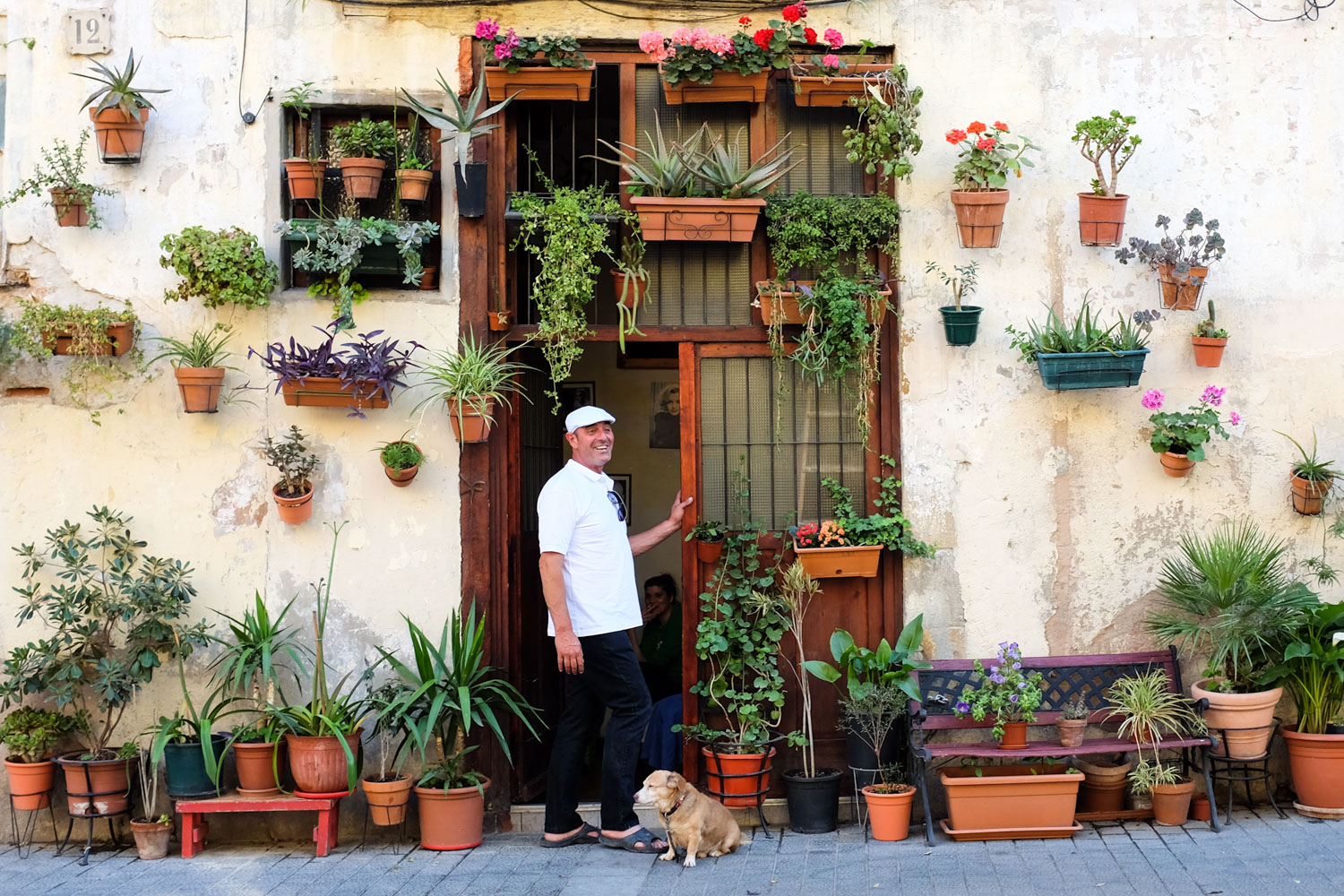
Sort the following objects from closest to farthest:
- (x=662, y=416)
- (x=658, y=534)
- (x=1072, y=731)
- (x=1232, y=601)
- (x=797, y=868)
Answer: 1. (x=797, y=868)
2. (x=1072, y=731)
3. (x=1232, y=601)
4. (x=658, y=534)
5. (x=662, y=416)

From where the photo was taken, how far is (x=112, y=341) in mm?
6004

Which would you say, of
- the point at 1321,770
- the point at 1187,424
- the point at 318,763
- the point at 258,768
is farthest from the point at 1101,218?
the point at 258,768

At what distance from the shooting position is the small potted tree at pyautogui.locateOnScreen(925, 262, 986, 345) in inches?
237

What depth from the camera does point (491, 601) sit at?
619cm

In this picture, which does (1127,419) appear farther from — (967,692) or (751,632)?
(751,632)

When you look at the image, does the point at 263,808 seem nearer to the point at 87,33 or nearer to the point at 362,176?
the point at 362,176

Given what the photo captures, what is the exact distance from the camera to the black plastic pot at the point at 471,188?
6035 mm

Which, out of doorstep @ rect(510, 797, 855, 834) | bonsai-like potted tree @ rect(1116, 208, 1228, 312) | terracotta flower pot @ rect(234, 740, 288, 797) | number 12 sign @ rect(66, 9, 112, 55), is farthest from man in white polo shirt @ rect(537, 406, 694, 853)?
number 12 sign @ rect(66, 9, 112, 55)

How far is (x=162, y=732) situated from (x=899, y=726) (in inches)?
136

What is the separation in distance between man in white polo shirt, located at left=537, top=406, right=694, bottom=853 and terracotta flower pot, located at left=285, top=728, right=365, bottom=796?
38.2 inches

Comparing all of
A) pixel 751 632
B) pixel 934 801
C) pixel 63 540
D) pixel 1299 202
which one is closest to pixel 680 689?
pixel 751 632

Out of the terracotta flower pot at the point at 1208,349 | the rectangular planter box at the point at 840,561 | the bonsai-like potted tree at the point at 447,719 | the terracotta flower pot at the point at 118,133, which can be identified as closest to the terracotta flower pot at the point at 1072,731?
the rectangular planter box at the point at 840,561

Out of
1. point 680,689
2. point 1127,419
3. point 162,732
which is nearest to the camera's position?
point 162,732

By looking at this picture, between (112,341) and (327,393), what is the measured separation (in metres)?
1.07
